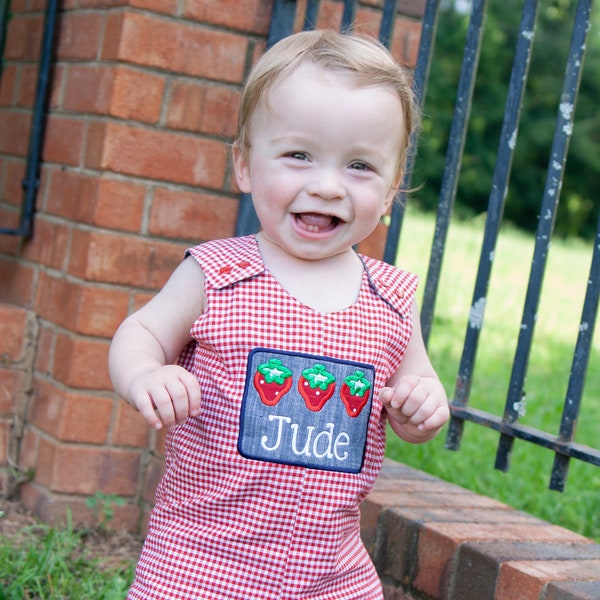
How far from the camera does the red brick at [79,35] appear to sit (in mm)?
2709

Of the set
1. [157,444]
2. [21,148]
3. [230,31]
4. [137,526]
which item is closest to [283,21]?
[230,31]

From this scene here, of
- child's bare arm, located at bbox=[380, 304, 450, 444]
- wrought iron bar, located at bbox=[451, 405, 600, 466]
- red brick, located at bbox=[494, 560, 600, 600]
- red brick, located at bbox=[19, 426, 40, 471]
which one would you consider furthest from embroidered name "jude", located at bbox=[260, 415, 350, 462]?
red brick, located at bbox=[19, 426, 40, 471]

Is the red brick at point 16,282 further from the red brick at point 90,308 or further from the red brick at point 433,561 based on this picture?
the red brick at point 433,561

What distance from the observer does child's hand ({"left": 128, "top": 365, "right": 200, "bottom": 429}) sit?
160cm

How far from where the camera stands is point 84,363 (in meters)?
2.69

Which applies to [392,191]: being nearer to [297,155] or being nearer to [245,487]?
[297,155]

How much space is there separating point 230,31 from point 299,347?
1269 millimetres

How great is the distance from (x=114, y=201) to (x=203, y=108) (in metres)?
0.35

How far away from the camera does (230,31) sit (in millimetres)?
2723

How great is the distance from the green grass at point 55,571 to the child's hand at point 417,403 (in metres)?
0.88

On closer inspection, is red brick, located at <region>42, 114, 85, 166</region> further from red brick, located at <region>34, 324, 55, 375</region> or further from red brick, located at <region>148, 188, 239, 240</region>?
red brick, located at <region>34, 324, 55, 375</region>

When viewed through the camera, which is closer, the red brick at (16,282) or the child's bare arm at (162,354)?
the child's bare arm at (162,354)

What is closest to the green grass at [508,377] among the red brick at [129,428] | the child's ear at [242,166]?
the red brick at [129,428]

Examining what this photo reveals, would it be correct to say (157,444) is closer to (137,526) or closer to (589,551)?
(137,526)
